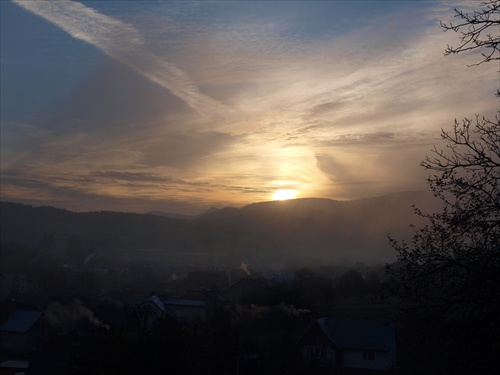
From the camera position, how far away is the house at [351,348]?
2952 centimetres

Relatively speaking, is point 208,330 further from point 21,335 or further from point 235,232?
point 235,232

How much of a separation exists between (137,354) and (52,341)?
564 inches

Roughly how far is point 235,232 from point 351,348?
12858 centimetres

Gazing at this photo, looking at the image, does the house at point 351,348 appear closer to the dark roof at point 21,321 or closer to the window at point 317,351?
the window at point 317,351

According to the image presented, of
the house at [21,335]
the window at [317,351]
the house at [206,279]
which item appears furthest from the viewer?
the house at [206,279]

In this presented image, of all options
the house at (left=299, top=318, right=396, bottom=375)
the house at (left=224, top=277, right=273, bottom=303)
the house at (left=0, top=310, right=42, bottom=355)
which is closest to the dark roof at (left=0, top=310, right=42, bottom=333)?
the house at (left=0, top=310, right=42, bottom=355)

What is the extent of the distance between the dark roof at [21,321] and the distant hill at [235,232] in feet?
259

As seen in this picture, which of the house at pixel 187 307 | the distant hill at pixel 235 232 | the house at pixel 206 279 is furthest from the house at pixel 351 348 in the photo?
the distant hill at pixel 235 232

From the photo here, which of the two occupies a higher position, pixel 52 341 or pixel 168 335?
pixel 168 335

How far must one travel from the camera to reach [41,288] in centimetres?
6869

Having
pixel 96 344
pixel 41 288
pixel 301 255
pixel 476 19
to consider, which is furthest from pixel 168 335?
pixel 301 255

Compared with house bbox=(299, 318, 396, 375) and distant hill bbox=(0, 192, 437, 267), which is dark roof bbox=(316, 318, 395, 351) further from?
distant hill bbox=(0, 192, 437, 267)

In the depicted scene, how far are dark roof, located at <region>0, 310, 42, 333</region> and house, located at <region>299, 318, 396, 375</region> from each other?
23.4 metres

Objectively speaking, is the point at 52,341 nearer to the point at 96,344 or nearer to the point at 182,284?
the point at 96,344
